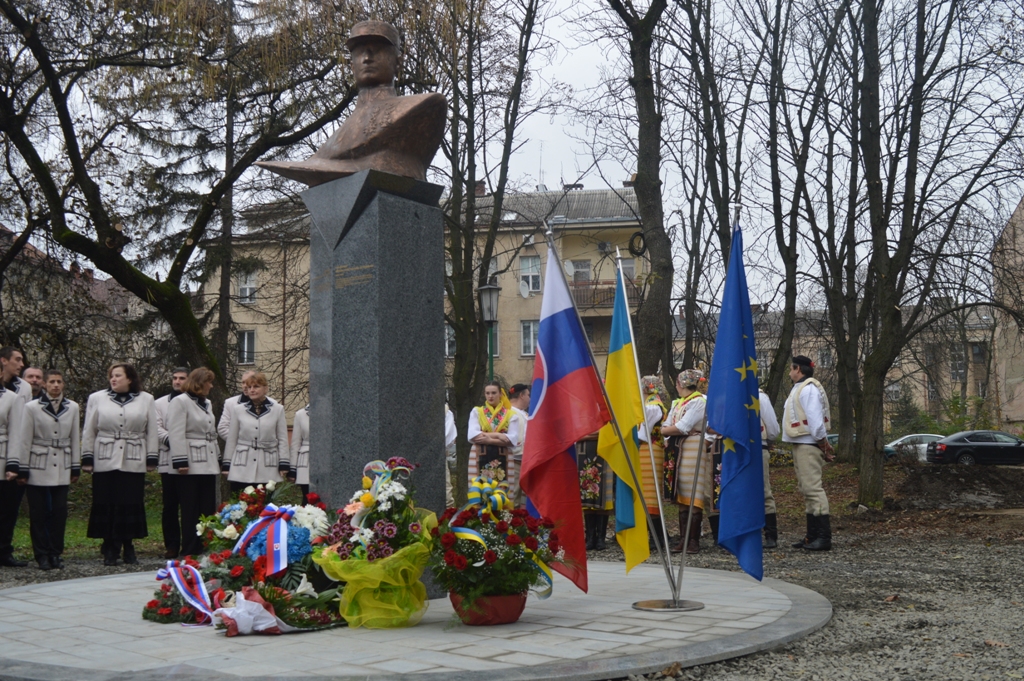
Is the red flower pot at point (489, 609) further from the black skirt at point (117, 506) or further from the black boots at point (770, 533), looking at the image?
the black boots at point (770, 533)

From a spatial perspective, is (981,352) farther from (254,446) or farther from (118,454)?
(118,454)

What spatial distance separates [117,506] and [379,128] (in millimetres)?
4972

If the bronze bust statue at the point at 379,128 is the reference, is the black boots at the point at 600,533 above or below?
below

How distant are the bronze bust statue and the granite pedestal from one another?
17cm

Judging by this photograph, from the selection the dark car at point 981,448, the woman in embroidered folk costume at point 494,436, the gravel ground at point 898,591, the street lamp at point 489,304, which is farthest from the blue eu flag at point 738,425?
the dark car at point 981,448

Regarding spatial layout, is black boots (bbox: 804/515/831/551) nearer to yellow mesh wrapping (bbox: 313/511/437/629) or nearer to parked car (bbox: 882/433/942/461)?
yellow mesh wrapping (bbox: 313/511/437/629)

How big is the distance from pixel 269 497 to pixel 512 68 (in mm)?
12943

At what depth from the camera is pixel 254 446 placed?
32.4 ft

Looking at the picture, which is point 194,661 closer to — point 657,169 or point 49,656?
point 49,656

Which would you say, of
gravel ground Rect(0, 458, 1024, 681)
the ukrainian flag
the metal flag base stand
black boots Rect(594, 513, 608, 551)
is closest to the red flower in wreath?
the ukrainian flag

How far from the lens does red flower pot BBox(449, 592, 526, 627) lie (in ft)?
19.0

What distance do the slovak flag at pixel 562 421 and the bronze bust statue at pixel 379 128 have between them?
5.33 feet

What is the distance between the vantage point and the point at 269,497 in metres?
7.05

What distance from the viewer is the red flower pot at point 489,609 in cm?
580
